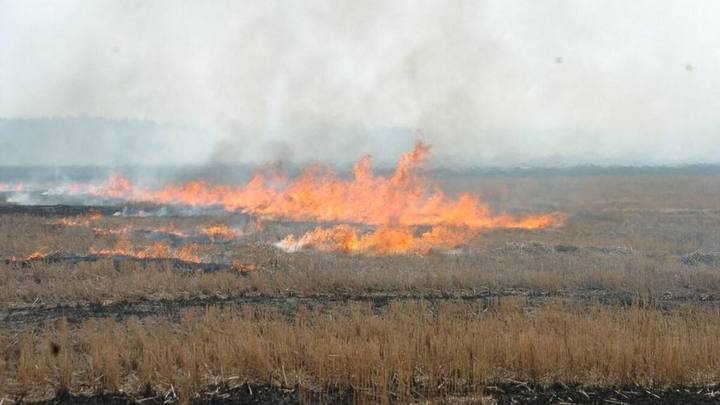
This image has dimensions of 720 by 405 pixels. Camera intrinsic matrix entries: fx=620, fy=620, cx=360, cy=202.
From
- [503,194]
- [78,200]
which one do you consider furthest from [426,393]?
[503,194]

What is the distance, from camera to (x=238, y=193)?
140 ft

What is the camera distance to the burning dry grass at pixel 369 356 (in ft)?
26.3

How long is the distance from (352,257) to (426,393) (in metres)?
13.4

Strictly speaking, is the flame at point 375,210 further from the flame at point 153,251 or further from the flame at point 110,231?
the flame at point 110,231

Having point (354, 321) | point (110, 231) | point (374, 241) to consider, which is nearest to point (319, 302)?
Answer: point (354, 321)

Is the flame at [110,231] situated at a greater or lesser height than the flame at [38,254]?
greater

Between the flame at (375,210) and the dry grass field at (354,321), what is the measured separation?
1573mm

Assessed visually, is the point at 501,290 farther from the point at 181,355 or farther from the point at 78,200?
the point at 78,200

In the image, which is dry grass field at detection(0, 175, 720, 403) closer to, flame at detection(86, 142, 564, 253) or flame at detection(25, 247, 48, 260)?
flame at detection(25, 247, 48, 260)

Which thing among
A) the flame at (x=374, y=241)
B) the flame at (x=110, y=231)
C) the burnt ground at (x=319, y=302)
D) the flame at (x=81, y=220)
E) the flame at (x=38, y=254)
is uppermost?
the flame at (x=81, y=220)

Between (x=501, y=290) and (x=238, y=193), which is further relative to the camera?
(x=238, y=193)

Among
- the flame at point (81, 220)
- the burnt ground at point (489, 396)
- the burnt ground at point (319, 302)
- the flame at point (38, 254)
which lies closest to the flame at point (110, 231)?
the flame at point (81, 220)

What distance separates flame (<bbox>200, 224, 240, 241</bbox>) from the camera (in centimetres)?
2650

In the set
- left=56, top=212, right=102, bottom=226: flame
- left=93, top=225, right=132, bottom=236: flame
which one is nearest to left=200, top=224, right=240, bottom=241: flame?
left=93, top=225, right=132, bottom=236: flame
